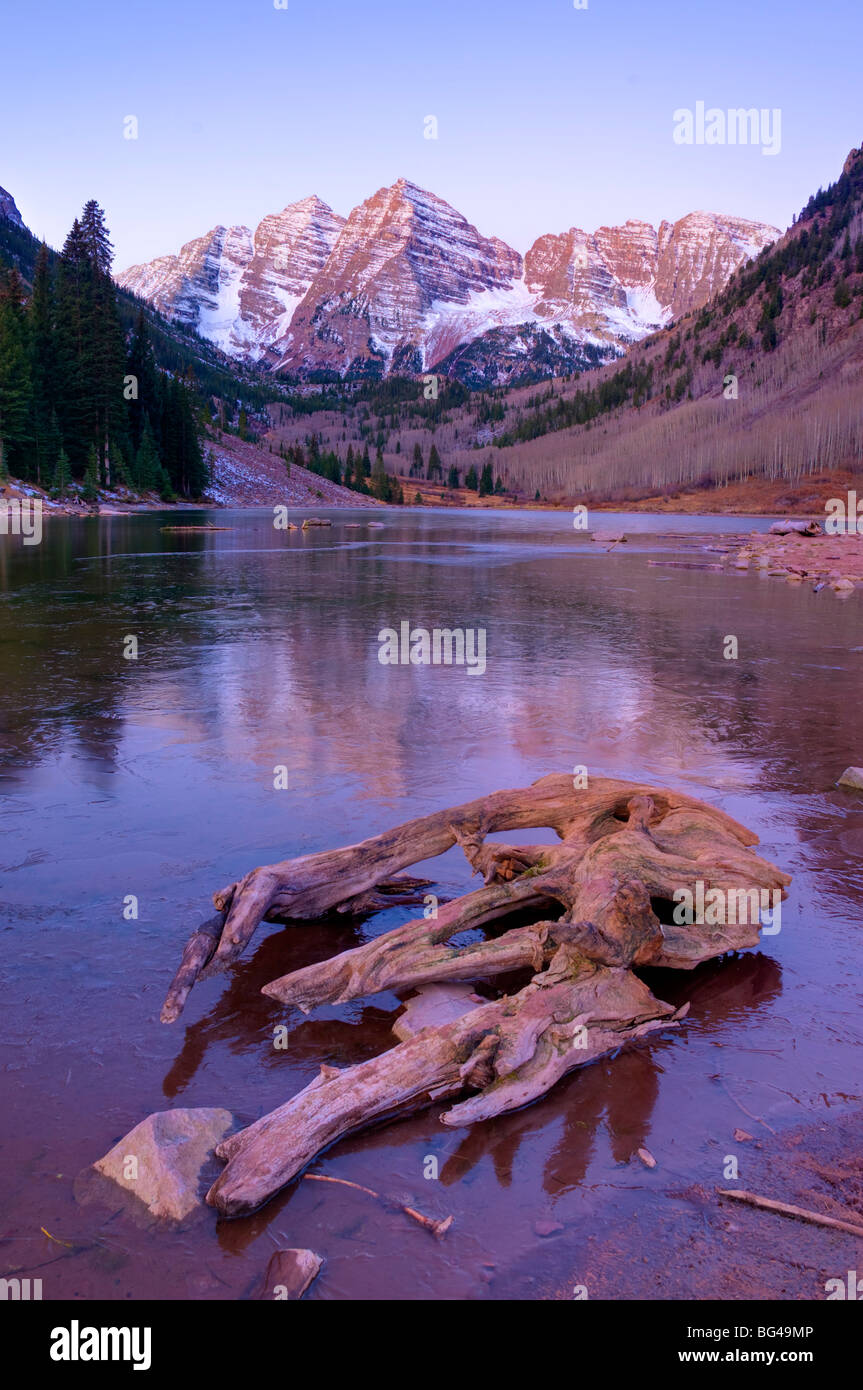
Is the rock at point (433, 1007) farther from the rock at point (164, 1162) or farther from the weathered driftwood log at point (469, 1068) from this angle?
the rock at point (164, 1162)

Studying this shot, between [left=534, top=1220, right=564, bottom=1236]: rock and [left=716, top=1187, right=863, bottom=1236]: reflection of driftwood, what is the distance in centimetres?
85

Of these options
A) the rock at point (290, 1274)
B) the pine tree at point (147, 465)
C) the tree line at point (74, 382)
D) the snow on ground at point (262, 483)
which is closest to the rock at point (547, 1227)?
the rock at point (290, 1274)

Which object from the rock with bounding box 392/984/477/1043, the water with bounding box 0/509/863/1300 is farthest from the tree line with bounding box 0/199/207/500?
the rock with bounding box 392/984/477/1043

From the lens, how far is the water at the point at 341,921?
436 cm

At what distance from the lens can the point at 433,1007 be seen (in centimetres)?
611

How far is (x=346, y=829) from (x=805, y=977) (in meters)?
4.63

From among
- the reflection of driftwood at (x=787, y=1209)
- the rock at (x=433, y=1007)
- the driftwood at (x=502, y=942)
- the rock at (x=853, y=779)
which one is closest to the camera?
the reflection of driftwood at (x=787, y=1209)

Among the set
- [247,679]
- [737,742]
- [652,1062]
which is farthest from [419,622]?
[652,1062]

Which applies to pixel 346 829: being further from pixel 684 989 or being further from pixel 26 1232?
pixel 26 1232

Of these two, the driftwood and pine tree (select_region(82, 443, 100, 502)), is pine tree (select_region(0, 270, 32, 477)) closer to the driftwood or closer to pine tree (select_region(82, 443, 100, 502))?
pine tree (select_region(82, 443, 100, 502))

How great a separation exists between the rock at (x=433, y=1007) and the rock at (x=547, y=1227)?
4.72 ft

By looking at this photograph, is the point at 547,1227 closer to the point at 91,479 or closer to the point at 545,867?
the point at 545,867

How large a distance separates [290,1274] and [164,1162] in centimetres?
90

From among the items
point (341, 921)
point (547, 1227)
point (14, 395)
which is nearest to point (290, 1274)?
point (547, 1227)
